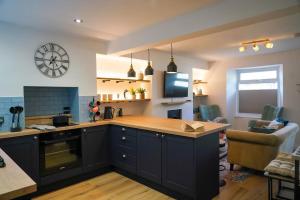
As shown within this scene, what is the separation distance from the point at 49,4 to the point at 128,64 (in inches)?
91.8

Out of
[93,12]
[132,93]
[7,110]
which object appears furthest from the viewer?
[132,93]

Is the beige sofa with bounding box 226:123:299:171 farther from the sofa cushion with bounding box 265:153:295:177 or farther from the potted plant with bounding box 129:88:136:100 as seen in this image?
the potted plant with bounding box 129:88:136:100

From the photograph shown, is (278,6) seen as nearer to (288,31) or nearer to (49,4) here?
(288,31)

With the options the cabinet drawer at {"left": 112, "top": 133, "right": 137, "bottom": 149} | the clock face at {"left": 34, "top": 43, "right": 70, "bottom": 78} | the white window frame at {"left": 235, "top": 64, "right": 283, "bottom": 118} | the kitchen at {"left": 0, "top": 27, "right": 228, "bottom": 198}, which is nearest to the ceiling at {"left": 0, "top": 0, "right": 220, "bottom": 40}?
the clock face at {"left": 34, "top": 43, "right": 70, "bottom": 78}

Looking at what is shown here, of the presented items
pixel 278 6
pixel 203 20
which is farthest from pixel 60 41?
pixel 278 6

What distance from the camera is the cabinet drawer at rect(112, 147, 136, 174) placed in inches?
126

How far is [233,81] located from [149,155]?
4632 mm

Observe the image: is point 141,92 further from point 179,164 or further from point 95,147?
point 179,164

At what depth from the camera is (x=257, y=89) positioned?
601cm

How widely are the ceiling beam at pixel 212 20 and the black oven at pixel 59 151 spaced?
1.72m

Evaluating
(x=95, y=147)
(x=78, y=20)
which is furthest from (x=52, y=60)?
(x=95, y=147)

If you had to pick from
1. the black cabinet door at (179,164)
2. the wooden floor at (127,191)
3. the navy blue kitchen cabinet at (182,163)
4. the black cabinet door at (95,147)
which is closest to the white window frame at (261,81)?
the wooden floor at (127,191)

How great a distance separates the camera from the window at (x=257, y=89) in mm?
5668

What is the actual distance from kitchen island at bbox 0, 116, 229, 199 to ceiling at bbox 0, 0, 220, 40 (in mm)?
1467
